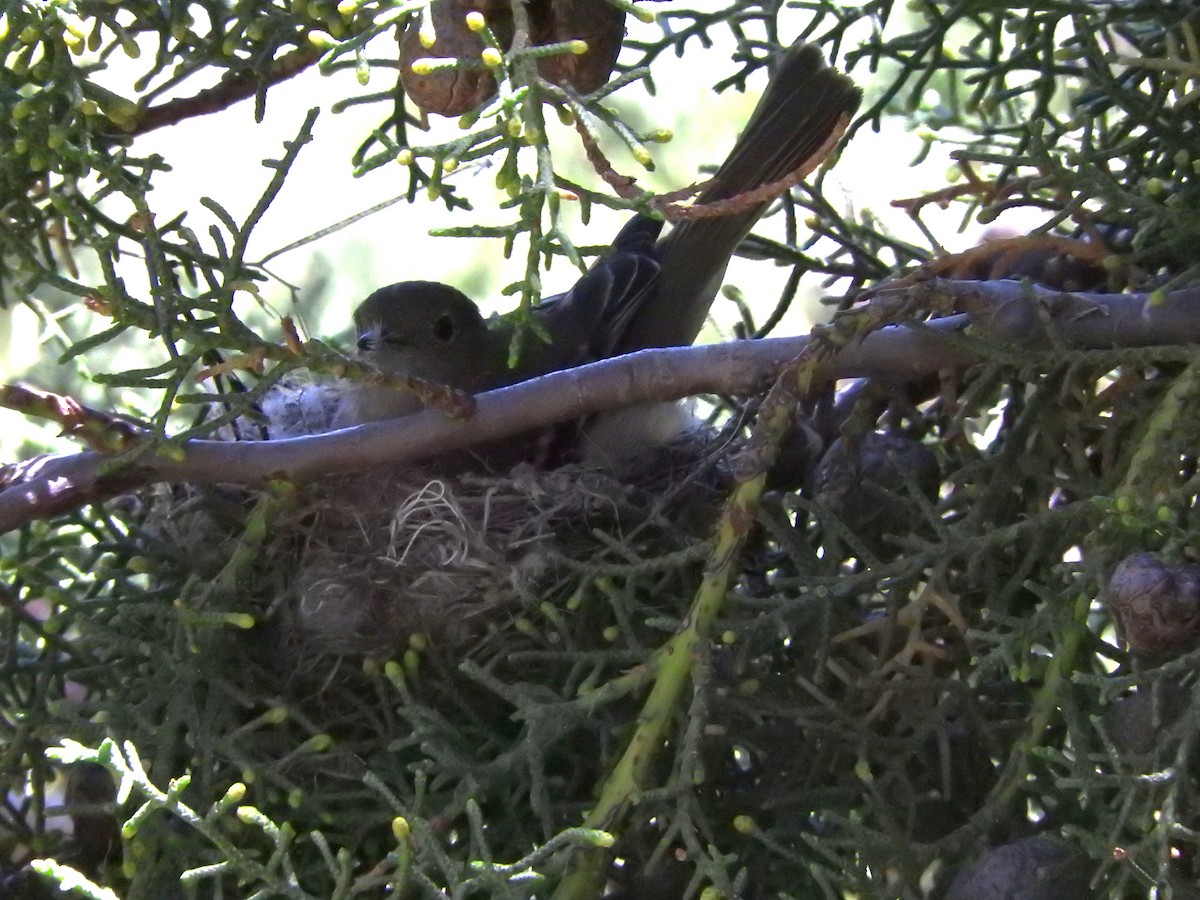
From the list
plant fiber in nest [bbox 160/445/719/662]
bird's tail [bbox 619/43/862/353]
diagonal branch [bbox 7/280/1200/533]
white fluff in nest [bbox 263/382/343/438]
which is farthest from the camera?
white fluff in nest [bbox 263/382/343/438]

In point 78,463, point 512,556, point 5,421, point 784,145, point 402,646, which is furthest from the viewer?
point 5,421

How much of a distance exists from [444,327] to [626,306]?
16.3 inches

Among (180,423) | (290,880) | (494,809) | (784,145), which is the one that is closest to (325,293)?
(180,423)

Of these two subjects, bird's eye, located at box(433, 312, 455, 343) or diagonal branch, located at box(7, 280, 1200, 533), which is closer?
diagonal branch, located at box(7, 280, 1200, 533)

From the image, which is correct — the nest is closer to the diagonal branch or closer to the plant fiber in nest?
the plant fiber in nest

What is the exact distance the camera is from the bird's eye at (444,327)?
124 inches

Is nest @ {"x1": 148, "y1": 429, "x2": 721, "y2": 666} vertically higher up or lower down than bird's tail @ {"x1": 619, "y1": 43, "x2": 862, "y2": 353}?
lower down

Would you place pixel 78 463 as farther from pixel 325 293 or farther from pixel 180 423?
pixel 325 293

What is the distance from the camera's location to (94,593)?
2.43 m

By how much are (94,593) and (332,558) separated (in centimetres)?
41

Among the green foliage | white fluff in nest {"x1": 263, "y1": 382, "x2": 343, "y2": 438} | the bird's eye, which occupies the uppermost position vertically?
the bird's eye

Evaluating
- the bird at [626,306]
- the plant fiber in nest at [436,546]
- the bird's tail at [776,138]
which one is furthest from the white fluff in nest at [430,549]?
the bird's tail at [776,138]

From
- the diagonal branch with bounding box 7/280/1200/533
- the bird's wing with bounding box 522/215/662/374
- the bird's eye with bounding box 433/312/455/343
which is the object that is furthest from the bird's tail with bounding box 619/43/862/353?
the diagonal branch with bounding box 7/280/1200/533

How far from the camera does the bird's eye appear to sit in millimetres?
3139
